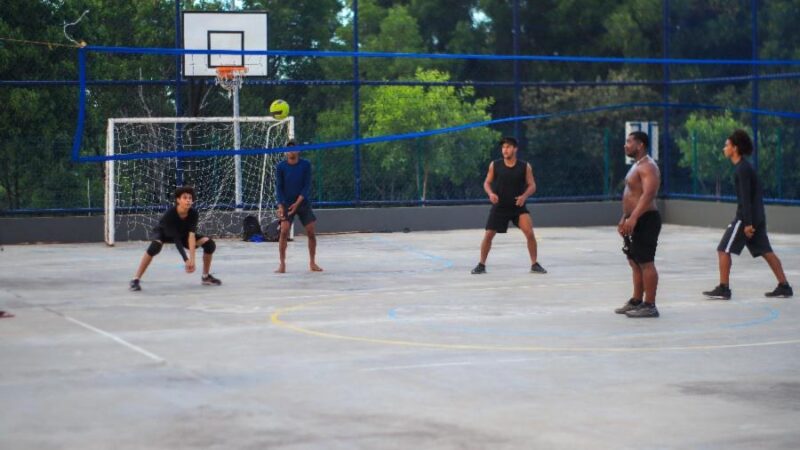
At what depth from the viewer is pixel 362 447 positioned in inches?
329

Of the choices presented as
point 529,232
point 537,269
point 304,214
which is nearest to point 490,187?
point 529,232

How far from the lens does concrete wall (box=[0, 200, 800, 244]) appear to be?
83.8 ft

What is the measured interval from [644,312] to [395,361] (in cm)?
349

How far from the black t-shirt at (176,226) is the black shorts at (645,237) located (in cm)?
542

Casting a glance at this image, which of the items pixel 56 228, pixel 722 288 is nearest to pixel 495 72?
pixel 56 228

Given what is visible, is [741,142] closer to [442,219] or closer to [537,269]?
[537,269]

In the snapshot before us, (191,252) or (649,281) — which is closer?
(649,281)

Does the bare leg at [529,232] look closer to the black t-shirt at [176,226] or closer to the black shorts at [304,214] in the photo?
the black shorts at [304,214]

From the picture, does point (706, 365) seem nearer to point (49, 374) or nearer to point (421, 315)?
point (421, 315)

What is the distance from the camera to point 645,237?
1397 cm

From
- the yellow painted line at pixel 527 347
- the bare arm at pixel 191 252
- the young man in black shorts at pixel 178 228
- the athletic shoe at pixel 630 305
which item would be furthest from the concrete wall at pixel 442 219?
the yellow painted line at pixel 527 347

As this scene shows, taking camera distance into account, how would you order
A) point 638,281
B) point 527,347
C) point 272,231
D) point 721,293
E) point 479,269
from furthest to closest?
point 272,231 < point 479,269 < point 721,293 < point 638,281 < point 527,347

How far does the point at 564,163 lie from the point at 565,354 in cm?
2258

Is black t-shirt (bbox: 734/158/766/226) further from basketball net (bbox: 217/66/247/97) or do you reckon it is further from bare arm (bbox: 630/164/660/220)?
basketball net (bbox: 217/66/247/97)
